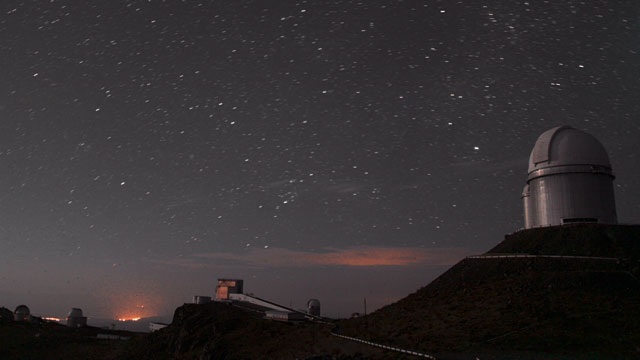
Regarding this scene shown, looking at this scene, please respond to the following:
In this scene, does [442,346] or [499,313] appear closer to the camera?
[442,346]

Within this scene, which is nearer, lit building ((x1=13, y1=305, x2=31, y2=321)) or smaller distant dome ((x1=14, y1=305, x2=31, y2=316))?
lit building ((x1=13, y1=305, x2=31, y2=321))

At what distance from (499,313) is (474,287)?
26.7ft

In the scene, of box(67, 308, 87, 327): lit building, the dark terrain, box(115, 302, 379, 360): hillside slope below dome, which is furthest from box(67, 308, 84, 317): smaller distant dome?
the dark terrain

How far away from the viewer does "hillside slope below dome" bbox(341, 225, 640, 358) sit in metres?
24.5

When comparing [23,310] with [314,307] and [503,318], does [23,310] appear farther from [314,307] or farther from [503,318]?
[503,318]

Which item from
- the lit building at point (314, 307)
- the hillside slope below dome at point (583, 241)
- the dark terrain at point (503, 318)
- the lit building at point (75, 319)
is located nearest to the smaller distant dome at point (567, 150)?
the hillside slope below dome at point (583, 241)

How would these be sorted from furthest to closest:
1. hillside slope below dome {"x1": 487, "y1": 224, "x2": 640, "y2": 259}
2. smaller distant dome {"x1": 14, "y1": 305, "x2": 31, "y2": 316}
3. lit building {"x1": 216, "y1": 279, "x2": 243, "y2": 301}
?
smaller distant dome {"x1": 14, "y1": 305, "x2": 31, "y2": 316} → lit building {"x1": 216, "y1": 279, "x2": 243, "y2": 301} → hillside slope below dome {"x1": 487, "y1": 224, "x2": 640, "y2": 259}

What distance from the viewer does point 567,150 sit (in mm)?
43656

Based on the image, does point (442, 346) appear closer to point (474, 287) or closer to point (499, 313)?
point (499, 313)

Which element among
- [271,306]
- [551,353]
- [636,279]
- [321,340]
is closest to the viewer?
[551,353]

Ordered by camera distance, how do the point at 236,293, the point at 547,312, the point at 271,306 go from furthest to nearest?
the point at 236,293 → the point at 271,306 → the point at 547,312

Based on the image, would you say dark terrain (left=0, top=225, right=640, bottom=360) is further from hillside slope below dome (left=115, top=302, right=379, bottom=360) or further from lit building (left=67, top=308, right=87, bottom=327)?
lit building (left=67, top=308, right=87, bottom=327)

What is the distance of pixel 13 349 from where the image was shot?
204ft

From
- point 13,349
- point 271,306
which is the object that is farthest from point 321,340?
point 13,349
